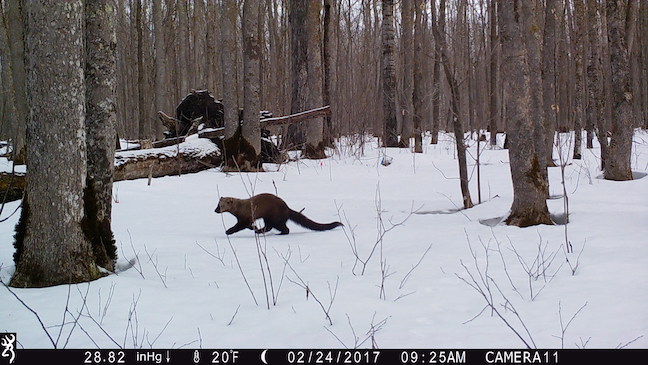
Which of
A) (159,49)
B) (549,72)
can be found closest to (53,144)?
(549,72)

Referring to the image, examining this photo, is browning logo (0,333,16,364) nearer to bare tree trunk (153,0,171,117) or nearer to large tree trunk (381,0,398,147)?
large tree trunk (381,0,398,147)

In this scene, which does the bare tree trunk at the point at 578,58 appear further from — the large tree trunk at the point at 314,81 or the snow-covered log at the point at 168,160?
the snow-covered log at the point at 168,160

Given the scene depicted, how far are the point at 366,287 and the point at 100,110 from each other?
2.62m

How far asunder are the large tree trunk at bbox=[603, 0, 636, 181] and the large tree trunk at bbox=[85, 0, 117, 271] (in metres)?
7.65

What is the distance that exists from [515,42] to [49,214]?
4741 millimetres

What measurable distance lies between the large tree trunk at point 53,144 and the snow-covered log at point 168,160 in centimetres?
599

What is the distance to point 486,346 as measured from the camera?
8.70ft

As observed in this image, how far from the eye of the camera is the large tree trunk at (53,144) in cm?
362

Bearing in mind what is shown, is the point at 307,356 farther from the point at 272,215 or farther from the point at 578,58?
the point at 578,58

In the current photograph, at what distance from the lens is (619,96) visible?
8.41m

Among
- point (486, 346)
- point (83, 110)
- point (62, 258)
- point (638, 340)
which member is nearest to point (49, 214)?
point (62, 258)

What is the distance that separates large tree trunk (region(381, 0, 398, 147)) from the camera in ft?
50.4

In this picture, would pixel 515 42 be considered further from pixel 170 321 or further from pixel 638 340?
pixel 170 321

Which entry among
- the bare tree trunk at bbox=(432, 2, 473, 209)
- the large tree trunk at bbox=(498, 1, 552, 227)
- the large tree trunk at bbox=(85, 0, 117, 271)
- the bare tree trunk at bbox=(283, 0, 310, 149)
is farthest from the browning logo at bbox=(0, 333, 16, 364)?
the bare tree trunk at bbox=(283, 0, 310, 149)
